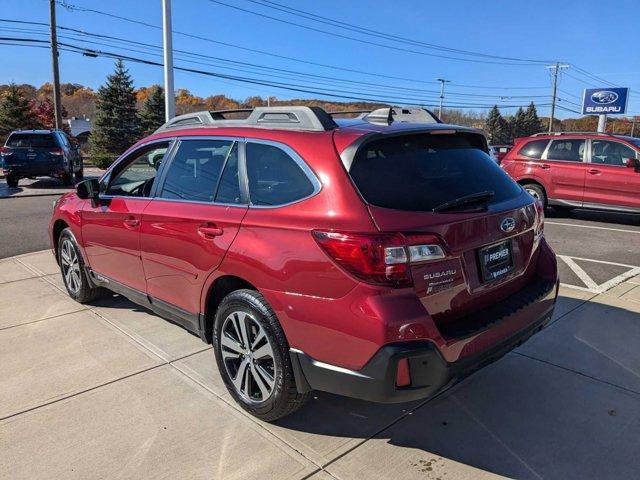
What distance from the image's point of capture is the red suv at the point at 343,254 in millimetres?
2475

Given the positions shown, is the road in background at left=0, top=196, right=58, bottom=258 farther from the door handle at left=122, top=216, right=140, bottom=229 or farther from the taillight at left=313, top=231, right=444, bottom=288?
the taillight at left=313, top=231, right=444, bottom=288

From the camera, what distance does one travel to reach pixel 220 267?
3133 millimetres

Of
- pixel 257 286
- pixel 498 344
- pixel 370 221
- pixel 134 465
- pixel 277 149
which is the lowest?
pixel 134 465

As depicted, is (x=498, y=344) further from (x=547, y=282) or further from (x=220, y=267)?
(x=220, y=267)

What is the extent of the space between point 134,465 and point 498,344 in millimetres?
2046

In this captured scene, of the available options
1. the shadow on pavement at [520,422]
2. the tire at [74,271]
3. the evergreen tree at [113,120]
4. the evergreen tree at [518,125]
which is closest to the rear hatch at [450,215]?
the shadow on pavement at [520,422]

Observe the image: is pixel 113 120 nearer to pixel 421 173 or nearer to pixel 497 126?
pixel 421 173

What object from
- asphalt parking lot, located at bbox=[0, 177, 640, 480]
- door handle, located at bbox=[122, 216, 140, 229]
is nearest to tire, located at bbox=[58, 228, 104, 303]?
asphalt parking lot, located at bbox=[0, 177, 640, 480]

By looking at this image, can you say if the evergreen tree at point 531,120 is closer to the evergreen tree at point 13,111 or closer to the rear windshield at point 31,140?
the evergreen tree at point 13,111

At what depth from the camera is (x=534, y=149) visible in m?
11.4

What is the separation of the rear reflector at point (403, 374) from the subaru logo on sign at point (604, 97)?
182 feet

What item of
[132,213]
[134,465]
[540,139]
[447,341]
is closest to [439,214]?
[447,341]

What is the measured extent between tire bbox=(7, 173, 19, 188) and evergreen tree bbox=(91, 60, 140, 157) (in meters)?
30.6

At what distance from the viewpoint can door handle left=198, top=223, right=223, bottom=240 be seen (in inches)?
125
